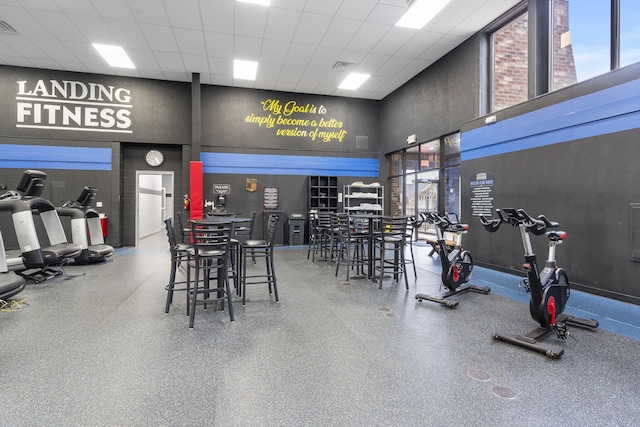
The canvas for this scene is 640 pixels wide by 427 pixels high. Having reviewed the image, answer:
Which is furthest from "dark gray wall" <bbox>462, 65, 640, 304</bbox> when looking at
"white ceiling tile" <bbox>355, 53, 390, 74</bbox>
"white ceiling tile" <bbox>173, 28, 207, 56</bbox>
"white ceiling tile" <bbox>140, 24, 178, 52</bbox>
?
"white ceiling tile" <bbox>140, 24, 178, 52</bbox>

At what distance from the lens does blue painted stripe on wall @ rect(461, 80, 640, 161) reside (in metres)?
3.68

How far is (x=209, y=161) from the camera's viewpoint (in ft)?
28.3

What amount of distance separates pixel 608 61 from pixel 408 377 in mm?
4645

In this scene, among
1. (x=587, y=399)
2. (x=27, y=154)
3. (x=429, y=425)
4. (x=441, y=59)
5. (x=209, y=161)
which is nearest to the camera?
(x=429, y=425)

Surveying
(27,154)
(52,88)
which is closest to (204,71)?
(52,88)

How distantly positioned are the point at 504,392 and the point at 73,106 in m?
10.00

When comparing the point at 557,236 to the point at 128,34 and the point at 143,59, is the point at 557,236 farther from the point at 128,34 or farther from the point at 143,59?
the point at 143,59

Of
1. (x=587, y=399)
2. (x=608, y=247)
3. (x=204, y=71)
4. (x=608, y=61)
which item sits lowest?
(x=587, y=399)

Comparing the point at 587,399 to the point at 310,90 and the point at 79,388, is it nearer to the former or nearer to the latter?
the point at 79,388

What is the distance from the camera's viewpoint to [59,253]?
16.7ft

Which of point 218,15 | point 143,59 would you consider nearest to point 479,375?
point 218,15

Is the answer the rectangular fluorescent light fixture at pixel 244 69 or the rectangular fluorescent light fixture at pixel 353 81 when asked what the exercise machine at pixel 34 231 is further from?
the rectangular fluorescent light fixture at pixel 353 81

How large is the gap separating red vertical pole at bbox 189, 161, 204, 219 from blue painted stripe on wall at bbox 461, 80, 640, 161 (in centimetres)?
628

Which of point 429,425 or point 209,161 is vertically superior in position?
point 209,161
